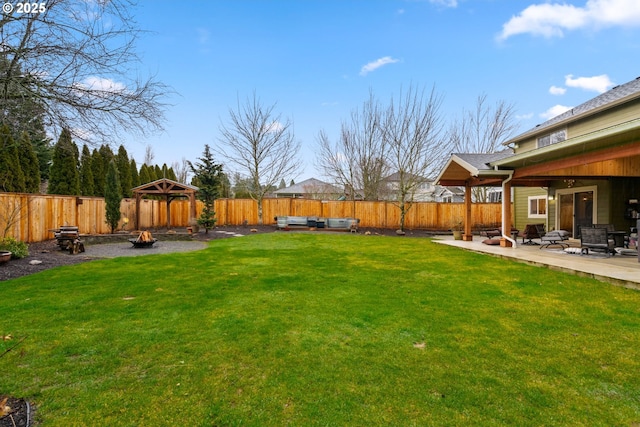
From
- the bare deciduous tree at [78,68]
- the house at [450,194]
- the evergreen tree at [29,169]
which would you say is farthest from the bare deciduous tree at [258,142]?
the house at [450,194]

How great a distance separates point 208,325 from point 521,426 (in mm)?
3102

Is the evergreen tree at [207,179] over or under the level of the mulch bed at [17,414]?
over

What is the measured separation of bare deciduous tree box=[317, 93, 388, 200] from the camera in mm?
20781

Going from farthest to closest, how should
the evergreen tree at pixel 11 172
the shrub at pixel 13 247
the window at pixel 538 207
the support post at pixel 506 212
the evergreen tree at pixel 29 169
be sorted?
the window at pixel 538 207
the evergreen tree at pixel 29 169
the evergreen tree at pixel 11 172
the support post at pixel 506 212
the shrub at pixel 13 247

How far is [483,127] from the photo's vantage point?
72.3ft

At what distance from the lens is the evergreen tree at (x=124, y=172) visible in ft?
61.0

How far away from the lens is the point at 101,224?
14.3 meters

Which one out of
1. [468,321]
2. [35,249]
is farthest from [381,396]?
[35,249]

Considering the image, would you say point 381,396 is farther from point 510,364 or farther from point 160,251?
point 160,251

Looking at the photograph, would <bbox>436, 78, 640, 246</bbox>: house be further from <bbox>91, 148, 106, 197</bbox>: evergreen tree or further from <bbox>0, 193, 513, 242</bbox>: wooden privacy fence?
<bbox>91, 148, 106, 197</bbox>: evergreen tree

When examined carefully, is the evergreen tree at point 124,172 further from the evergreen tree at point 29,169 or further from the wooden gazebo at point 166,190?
the evergreen tree at point 29,169

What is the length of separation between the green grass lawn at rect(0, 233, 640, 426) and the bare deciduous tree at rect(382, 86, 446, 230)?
12093 mm

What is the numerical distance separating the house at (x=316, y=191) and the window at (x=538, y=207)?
44.1 feet

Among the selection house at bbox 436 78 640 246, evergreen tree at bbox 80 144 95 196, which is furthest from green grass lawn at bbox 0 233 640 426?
evergreen tree at bbox 80 144 95 196
